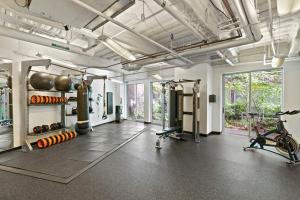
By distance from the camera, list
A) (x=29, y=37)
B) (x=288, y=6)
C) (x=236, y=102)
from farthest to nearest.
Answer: (x=236, y=102) < (x=29, y=37) < (x=288, y=6)

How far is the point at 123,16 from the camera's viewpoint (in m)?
3.29

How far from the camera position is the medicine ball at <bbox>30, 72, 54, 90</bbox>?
4.46 m

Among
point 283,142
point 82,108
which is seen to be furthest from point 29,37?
point 283,142

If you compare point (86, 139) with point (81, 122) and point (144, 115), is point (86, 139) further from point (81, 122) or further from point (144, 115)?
point (144, 115)

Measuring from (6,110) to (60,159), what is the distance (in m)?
2.26

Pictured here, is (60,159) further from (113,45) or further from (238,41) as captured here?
(238,41)

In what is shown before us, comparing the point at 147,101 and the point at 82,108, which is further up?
the point at 147,101

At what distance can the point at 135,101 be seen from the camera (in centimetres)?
980

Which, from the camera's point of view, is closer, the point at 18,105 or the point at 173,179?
the point at 173,179

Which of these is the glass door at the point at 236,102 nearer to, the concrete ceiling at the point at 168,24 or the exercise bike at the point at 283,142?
the concrete ceiling at the point at 168,24

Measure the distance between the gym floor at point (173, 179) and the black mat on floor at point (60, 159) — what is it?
17 cm

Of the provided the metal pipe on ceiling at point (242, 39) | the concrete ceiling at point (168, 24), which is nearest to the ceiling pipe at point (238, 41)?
the metal pipe on ceiling at point (242, 39)

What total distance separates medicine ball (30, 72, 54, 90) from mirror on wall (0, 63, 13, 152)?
1.67 feet

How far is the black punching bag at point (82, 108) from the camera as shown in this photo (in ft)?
18.4
